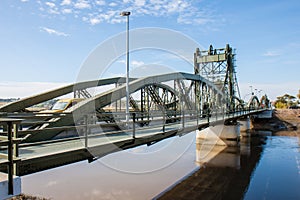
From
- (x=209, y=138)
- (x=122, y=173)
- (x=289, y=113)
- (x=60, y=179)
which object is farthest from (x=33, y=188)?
(x=289, y=113)

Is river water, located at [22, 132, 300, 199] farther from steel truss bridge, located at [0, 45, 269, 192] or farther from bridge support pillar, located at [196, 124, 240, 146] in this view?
bridge support pillar, located at [196, 124, 240, 146]

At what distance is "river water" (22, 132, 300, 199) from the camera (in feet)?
38.5

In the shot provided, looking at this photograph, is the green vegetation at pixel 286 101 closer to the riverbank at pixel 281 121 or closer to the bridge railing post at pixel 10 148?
the riverbank at pixel 281 121

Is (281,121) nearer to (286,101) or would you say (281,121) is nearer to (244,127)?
(244,127)

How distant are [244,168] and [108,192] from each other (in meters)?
9.79

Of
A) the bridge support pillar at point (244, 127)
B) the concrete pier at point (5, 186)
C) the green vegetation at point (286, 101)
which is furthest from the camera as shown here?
the green vegetation at point (286, 101)

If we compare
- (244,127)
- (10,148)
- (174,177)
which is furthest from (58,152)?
(244,127)

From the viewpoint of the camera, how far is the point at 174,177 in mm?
14609

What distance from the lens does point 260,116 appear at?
4972cm

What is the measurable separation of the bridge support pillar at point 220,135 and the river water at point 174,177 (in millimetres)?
3979

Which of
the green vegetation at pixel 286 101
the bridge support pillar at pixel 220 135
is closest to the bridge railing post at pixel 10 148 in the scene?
the bridge support pillar at pixel 220 135

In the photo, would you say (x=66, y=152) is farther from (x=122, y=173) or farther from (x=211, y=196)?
(x=122, y=173)

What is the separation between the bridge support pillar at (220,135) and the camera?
25602mm

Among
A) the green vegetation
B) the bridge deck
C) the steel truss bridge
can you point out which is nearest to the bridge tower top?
the steel truss bridge
